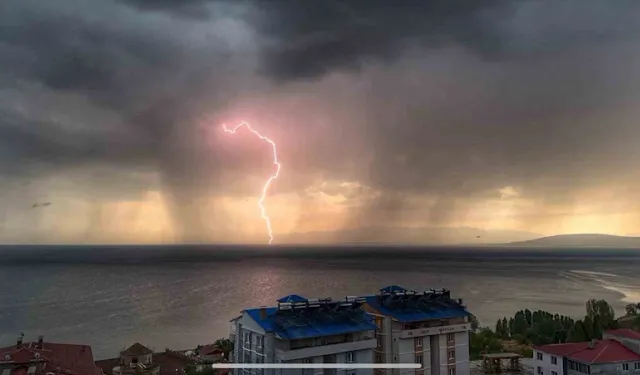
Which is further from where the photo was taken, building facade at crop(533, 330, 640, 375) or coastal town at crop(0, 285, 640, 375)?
building facade at crop(533, 330, 640, 375)

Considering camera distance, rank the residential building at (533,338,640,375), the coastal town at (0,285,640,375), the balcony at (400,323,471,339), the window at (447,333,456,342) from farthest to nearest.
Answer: the window at (447,333,456,342) < the residential building at (533,338,640,375) < the balcony at (400,323,471,339) < the coastal town at (0,285,640,375)

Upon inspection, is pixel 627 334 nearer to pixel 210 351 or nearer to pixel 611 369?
pixel 611 369

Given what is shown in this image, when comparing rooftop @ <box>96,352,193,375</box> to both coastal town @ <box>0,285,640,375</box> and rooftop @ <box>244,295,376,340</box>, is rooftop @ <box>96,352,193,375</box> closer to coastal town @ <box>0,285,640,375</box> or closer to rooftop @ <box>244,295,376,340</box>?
coastal town @ <box>0,285,640,375</box>

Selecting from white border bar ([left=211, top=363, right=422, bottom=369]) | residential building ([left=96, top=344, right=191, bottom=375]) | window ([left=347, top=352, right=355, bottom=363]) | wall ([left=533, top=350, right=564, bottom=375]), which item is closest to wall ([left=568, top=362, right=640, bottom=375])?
wall ([left=533, top=350, right=564, bottom=375])

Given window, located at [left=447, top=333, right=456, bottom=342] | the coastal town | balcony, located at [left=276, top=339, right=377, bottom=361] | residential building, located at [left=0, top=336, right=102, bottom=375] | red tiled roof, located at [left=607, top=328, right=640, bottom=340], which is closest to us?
balcony, located at [left=276, top=339, right=377, bottom=361]

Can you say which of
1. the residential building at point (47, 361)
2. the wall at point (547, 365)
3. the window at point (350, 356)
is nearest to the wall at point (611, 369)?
the wall at point (547, 365)

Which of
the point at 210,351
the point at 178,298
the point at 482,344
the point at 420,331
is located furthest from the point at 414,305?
the point at 178,298

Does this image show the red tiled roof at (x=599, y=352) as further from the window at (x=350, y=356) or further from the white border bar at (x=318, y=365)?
the window at (x=350, y=356)

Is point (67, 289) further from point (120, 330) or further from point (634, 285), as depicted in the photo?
point (634, 285)
